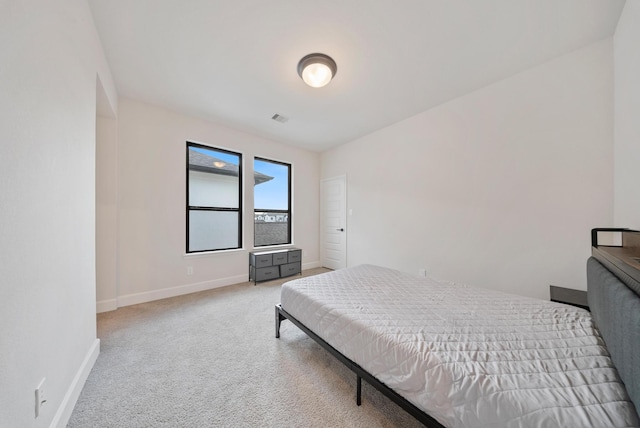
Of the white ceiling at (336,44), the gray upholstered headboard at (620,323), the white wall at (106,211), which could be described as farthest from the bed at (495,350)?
the white wall at (106,211)

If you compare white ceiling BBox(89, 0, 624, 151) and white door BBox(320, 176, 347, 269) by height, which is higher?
white ceiling BBox(89, 0, 624, 151)

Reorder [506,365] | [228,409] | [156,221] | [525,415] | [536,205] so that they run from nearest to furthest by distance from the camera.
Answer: [525,415], [506,365], [228,409], [536,205], [156,221]

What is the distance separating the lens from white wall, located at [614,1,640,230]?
1.52 meters

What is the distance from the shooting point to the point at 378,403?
139 centimetres

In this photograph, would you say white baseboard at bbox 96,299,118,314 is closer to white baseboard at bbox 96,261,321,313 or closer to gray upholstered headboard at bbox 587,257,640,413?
white baseboard at bbox 96,261,321,313

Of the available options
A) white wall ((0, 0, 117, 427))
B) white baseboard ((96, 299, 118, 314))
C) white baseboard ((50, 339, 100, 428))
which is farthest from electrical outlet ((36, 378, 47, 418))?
white baseboard ((96, 299, 118, 314))

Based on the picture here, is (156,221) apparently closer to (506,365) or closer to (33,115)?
(33,115)

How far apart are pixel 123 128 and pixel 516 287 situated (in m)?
5.32

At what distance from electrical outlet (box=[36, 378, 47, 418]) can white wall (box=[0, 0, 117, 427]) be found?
29 mm

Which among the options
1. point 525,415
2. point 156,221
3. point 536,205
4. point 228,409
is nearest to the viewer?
point 525,415

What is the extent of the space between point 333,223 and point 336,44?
3347mm

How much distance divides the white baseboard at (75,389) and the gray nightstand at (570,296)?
3593 millimetres

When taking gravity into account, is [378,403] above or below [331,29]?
below

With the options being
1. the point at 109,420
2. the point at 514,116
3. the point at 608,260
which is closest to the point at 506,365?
the point at 608,260
